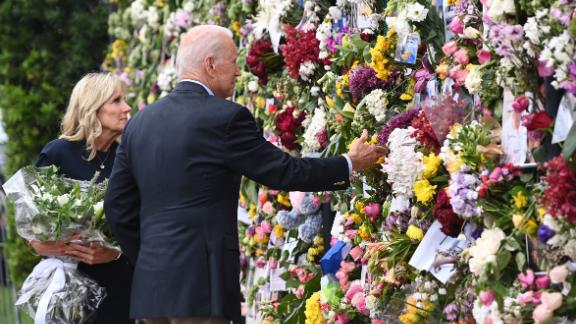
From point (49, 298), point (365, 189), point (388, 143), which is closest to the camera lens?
point (388, 143)

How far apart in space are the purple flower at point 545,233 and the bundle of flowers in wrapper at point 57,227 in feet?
7.09

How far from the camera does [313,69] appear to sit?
5.23 metres

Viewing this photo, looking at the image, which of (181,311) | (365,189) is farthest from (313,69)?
(181,311)

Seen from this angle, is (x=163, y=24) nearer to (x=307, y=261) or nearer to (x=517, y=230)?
(x=307, y=261)

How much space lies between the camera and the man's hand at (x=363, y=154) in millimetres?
4293

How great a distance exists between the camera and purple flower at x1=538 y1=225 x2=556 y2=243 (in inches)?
133

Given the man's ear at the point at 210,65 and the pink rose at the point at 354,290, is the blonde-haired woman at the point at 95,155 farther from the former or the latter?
the man's ear at the point at 210,65

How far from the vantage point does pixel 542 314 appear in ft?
11.2

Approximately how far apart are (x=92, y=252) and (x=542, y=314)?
2288 millimetres

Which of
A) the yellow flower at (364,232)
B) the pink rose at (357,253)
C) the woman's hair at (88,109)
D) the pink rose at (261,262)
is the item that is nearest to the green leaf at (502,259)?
the yellow flower at (364,232)

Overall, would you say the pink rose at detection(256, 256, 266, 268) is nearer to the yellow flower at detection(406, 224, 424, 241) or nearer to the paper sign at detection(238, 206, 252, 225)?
the paper sign at detection(238, 206, 252, 225)

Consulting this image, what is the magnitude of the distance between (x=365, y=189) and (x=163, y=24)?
347 centimetres

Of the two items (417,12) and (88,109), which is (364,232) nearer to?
(417,12)

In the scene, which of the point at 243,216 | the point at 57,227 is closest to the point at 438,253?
the point at 57,227
